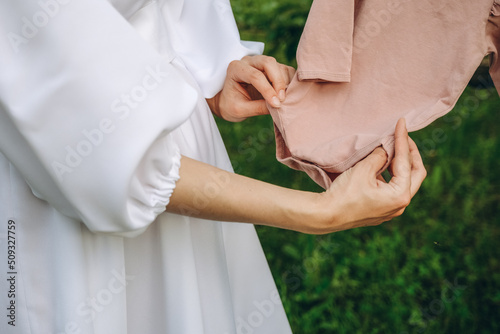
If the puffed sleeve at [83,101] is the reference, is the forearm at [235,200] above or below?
below

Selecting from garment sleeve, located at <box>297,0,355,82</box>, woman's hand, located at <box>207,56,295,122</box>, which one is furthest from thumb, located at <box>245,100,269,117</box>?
garment sleeve, located at <box>297,0,355,82</box>

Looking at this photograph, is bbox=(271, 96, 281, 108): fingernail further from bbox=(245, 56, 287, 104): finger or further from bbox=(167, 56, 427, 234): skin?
bbox=(167, 56, 427, 234): skin

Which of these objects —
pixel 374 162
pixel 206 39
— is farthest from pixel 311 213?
pixel 206 39

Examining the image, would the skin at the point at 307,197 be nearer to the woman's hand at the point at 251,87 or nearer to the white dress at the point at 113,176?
the white dress at the point at 113,176

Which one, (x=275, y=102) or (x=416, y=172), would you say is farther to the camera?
(x=275, y=102)

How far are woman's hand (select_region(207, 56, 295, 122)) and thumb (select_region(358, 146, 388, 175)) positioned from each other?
0.22m

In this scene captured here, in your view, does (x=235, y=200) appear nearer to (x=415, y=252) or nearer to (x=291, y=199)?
(x=291, y=199)

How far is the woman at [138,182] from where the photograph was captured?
0.75 meters

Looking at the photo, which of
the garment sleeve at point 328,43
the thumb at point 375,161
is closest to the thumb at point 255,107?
the garment sleeve at point 328,43

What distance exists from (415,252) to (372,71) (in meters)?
1.33

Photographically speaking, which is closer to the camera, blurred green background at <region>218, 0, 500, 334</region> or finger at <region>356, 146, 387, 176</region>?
finger at <region>356, 146, 387, 176</region>

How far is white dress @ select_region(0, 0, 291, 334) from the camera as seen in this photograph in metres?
0.74

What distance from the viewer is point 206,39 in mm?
1261

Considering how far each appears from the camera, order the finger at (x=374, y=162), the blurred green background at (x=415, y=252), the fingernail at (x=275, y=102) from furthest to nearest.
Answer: the blurred green background at (x=415, y=252) < the fingernail at (x=275, y=102) < the finger at (x=374, y=162)
